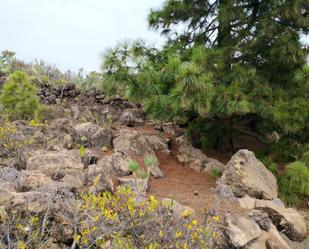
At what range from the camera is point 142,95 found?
5797 millimetres

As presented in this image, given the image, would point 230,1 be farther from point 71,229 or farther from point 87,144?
point 71,229

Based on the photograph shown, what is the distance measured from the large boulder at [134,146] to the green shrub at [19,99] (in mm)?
2019

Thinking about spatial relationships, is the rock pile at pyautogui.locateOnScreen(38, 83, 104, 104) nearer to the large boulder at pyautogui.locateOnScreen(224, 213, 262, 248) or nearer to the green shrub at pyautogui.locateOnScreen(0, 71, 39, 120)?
the green shrub at pyautogui.locateOnScreen(0, 71, 39, 120)

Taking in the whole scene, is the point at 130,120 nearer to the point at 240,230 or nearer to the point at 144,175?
the point at 144,175

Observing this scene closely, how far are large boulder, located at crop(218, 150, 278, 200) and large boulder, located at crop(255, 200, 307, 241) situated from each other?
0.83ft

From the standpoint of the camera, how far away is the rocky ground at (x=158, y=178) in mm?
3938

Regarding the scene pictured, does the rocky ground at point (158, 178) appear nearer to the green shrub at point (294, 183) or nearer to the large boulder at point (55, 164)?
the large boulder at point (55, 164)

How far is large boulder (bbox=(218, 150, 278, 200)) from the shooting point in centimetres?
503

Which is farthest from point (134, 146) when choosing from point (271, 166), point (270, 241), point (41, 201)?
point (41, 201)

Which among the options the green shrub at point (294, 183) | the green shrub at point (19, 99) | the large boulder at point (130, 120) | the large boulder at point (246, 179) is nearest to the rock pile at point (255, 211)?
the large boulder at point (246, 179)

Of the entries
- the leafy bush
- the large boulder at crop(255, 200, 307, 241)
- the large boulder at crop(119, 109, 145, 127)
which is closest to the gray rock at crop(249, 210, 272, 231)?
the large boulder at crop(255, 200, 307, 241)

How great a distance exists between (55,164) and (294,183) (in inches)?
134

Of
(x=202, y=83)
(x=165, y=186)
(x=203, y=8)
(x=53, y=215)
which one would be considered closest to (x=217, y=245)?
(x=165, y=186)

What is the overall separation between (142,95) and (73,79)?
5.63 meters
